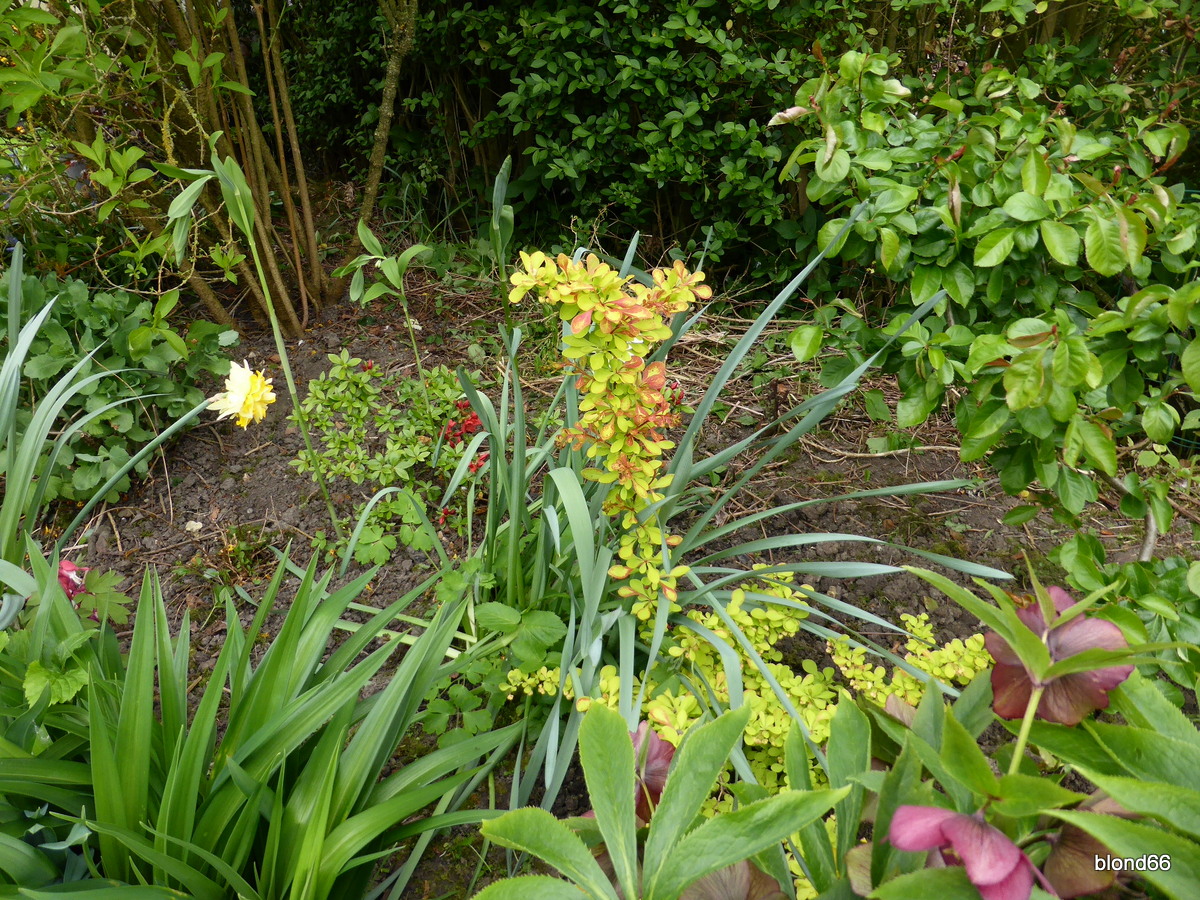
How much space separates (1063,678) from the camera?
0.54 m

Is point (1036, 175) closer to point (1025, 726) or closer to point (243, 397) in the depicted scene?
point (1025, 726)

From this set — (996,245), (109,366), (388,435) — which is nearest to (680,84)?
(388,435)

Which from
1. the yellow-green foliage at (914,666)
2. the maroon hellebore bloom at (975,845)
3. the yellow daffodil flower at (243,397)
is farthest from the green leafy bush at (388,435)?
the maroon hellebore bloom at (975,845)

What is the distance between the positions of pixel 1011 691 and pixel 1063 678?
39 millimetres

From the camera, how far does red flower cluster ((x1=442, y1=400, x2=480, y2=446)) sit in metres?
2.21

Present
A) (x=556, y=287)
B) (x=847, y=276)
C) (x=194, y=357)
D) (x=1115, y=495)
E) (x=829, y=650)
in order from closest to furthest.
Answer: (x=556, y=287) < (x=829, y=650) < (x=1115, y=495) < (x=194, y=357) < (x=847, y=276)

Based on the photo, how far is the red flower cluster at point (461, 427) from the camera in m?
2.21

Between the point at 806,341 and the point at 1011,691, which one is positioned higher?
the point at 1011,691

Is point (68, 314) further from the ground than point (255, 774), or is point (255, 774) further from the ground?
point (68, 314)

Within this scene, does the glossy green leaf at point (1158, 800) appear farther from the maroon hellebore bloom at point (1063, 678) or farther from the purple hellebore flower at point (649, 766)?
the purple hellebore flower at point (649, 766)

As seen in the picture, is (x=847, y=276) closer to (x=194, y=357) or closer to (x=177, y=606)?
(x=194, y=357)

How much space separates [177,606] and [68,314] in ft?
3.24

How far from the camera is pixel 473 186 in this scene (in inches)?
140

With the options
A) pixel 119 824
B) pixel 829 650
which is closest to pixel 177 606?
pixel 119 824
